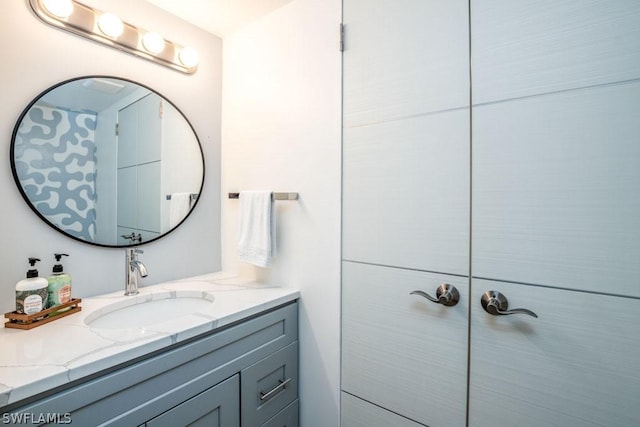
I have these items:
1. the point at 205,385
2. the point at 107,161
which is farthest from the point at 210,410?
the point at 107,161

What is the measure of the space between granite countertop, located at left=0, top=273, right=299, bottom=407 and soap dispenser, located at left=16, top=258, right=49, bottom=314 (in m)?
0.07

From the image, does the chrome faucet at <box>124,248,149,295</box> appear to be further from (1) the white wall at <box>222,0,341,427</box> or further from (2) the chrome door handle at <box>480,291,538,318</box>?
(2) the chrome door handle at <box>480,291,538,318</box>

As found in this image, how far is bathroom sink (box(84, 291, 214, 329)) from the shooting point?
117cm

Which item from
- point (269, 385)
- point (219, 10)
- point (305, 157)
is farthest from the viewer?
A: point (219, 10)

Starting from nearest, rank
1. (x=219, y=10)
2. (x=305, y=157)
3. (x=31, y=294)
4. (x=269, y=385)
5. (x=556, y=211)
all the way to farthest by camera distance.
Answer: (x=556, y=211) → (x=31, y=294) → (x=269, y=385) → (x=305, y=157) → (x=219, y=10)

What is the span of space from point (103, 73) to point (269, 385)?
153 cm

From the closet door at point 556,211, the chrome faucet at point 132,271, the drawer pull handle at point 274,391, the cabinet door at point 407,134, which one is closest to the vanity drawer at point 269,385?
the drawer pull handle at point 274,391

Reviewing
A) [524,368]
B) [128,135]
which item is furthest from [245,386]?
[128,135]

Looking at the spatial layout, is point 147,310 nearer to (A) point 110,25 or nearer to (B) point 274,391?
(B) point 274,391

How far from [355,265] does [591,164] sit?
0.82 meters

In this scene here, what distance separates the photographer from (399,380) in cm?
114

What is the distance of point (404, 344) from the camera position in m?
1.12

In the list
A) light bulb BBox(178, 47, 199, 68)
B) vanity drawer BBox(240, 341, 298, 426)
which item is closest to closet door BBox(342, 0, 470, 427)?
vanity drawer BBox(240, 341, 298, 426)

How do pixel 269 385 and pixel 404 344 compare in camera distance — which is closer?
pixel 404 344
